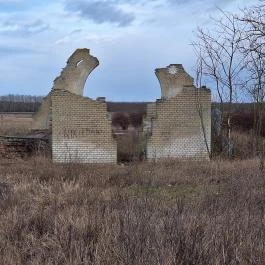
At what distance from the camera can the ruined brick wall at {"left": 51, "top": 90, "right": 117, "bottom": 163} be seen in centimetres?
2350

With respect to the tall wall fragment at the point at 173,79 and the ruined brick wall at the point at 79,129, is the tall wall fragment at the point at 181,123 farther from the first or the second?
the ruined brick wall at the point at 79,129

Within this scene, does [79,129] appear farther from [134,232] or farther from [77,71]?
[134,232]

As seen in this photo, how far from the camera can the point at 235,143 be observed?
2652 centimetres

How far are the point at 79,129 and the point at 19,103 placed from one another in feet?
383

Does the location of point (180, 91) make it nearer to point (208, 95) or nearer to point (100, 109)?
point (208, 95)

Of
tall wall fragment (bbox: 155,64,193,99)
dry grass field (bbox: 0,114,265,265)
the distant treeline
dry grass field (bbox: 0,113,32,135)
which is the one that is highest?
the distant treeline

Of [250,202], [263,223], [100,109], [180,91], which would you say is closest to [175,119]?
[180,91]

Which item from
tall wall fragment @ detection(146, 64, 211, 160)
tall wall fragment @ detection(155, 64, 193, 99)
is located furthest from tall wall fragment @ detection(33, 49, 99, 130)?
tall wall fragment @ detection(146, 64, 211, 160)

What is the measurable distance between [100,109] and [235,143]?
6862 millimetres

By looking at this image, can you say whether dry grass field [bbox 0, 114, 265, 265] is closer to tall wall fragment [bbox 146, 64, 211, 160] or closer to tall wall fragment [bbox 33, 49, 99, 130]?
Answer: tall wall fragment [bbox 146, 64, 211, 160]

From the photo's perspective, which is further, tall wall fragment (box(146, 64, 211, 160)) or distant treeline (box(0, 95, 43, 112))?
distant treeline (box(0, 95, 43, 112))

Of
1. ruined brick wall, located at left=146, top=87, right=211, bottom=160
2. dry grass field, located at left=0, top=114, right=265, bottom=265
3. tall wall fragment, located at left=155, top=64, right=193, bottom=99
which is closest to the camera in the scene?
dry grass field, located at left=0, top=114, right=265, bottom=265

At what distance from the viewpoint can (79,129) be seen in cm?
2370

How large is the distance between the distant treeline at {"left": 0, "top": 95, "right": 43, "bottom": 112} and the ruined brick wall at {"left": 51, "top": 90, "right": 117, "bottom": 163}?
→ 317ft
